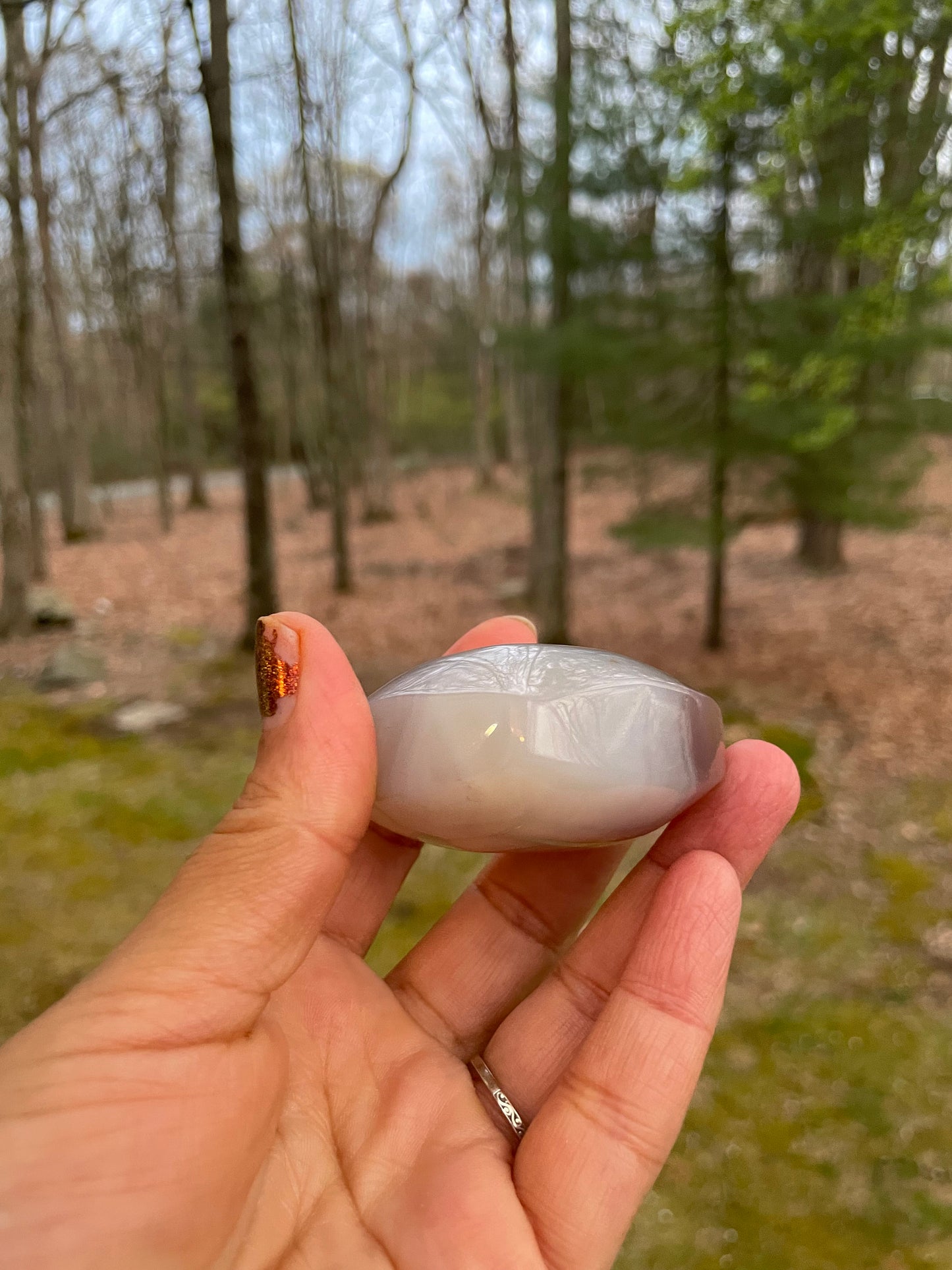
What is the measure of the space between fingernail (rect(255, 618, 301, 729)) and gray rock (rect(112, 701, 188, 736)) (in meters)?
4.34

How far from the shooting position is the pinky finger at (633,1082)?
4.41 ft

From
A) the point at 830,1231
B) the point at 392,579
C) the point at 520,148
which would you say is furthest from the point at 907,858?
the point at 392,579

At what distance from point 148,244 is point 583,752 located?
14614 millimetres

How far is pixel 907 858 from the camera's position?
3750mm

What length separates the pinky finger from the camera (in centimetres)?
134

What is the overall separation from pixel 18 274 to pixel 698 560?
7597mm

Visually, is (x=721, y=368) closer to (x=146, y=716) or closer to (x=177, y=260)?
(x=146, y=716)

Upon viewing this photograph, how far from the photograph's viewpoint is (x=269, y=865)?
1248 millimetres

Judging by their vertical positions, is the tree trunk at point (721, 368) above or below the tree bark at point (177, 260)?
below

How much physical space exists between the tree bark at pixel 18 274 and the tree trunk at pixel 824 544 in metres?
7.66

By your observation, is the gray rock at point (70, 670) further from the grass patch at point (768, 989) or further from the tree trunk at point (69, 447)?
the tree trunk at point (69, 447)

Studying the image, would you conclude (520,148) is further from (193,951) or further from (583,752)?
(193,951)

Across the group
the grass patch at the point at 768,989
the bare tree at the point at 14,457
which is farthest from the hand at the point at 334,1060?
the bare tree at the point at 14,457

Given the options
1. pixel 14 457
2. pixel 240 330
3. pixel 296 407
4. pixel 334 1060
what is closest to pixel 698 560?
pixel 240 330
